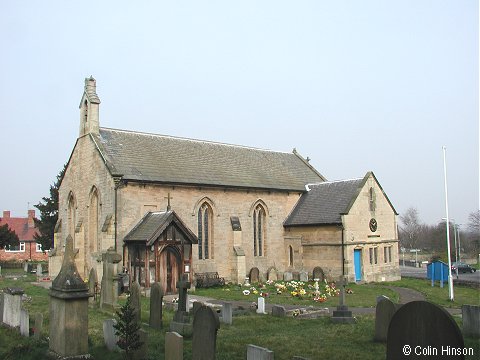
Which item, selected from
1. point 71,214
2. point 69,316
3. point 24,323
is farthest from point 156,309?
point 71,214

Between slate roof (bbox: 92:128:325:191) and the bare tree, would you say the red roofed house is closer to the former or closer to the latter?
slate roof (bbox: 92:128:325:191)

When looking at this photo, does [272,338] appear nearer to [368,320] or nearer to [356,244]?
[368,320]

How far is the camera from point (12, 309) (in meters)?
15.5

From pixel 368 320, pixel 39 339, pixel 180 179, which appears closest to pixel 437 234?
pixel 180 179

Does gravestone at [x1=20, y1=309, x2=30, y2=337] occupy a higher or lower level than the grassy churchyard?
higher

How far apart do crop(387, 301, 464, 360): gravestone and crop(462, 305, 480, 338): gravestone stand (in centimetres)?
776

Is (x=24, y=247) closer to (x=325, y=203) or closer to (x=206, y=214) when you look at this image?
(x=206, y=214)

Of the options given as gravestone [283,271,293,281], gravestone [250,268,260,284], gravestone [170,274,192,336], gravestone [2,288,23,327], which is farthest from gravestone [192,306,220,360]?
gravestone [283,271,293,281]

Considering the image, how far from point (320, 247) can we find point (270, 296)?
380 inches

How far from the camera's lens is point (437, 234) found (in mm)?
99500

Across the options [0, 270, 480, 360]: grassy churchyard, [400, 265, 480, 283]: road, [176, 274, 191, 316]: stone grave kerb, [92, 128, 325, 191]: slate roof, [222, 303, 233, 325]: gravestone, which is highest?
[92, 128, 325, 191]: slate roof

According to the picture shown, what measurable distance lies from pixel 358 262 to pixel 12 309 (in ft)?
79.1

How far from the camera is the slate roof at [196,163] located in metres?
29.7

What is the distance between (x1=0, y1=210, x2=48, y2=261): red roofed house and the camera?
2564 inches
